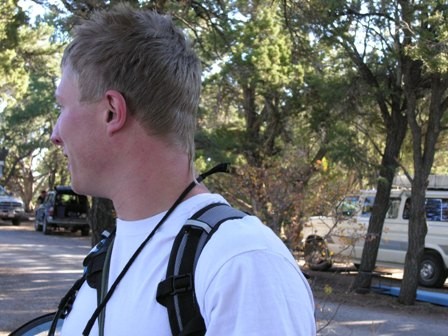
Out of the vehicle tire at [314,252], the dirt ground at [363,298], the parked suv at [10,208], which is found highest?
the vehicle tire at [314,252]

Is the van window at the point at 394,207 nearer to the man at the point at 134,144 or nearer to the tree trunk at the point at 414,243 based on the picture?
the tree trunk at the point at 414,243

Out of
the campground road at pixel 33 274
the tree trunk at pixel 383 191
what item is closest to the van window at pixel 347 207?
the tree trunk at pixel 383 191

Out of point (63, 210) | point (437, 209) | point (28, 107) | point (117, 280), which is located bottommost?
point (63, 210)

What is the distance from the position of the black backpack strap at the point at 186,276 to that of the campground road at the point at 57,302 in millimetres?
5984

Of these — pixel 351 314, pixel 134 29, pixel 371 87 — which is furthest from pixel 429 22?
pixel 134 29

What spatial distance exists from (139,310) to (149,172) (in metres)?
0.33

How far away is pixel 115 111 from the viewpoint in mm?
1419

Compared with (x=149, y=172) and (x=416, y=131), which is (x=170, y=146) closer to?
(x=149, y=172)

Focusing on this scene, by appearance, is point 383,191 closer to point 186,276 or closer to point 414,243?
point 414,243

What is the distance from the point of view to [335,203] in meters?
9.67

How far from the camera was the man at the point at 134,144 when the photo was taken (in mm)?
1315

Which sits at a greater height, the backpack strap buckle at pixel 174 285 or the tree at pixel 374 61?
the tree at pixel 374 61

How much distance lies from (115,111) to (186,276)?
437 mm

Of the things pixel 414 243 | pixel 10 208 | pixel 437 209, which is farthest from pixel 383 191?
pixel 10 208
